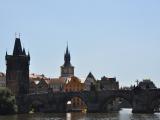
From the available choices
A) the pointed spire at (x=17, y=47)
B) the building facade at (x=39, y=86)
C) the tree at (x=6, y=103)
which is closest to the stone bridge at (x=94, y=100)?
the tree at (x=6, y=103)

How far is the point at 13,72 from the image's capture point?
479 feet

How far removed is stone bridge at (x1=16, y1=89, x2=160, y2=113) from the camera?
123750 millimetres

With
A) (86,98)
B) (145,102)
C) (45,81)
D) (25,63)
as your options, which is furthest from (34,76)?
(145,102)

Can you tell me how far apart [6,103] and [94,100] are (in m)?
22.5

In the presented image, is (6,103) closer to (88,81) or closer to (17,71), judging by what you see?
(17,71)

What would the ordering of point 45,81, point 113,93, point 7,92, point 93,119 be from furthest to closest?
point 45,81, point 113,93, point 7,92, point 93,119

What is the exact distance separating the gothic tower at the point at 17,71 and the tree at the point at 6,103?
25.1m

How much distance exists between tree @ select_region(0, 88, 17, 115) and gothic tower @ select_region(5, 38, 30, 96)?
25085 mm

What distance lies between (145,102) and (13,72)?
37452mm

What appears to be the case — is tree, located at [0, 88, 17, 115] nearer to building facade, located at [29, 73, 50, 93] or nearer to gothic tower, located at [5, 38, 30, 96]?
gothic tower, located at [5, 38, 30, 96]

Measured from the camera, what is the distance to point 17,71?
477ft

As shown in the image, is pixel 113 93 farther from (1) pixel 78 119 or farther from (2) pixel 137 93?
(1) pixel 78 119

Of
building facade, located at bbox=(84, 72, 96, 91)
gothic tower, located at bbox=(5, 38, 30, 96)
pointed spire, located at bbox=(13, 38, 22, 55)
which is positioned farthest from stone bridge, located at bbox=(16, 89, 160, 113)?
building facade, located at bbox=(84, 72, 96, 91)

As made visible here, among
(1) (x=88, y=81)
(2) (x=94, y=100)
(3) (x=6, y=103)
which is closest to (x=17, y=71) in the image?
(2) (x=94, y=100)
